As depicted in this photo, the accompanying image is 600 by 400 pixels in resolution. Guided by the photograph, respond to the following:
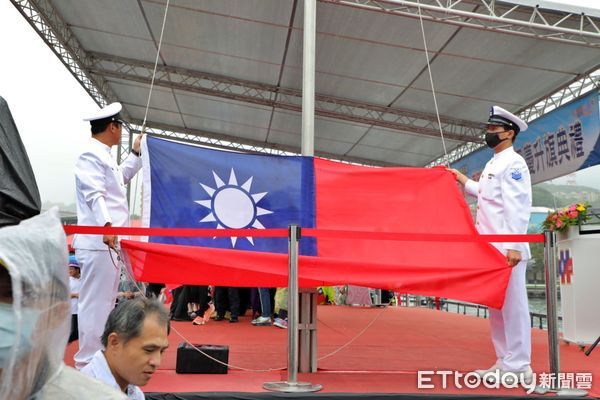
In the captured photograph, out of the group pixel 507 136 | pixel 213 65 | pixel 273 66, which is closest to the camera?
pixel 507 136

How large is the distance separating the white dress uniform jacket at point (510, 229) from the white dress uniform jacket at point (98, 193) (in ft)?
6.96

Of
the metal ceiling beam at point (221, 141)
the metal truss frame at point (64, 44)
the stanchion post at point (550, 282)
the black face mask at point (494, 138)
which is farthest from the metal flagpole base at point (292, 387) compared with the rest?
the metal ceiling beam at point (221, 141)

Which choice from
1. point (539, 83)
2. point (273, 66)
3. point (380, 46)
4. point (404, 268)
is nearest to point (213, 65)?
point (273, 66)

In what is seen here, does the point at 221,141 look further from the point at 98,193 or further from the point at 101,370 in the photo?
the point at 101,370

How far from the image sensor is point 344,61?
9.12 meters

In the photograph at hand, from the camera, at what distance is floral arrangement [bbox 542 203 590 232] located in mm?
4605

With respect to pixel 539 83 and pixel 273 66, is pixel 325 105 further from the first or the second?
pixel 539 83

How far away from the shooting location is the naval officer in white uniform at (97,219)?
2715 mm

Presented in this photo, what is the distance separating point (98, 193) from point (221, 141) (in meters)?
13.4

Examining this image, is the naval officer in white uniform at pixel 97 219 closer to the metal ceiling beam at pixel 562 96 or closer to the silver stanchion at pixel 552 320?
the silver stanchion at pixel 552 320

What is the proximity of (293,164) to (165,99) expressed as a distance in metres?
11.1

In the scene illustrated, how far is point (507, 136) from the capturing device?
3184mm

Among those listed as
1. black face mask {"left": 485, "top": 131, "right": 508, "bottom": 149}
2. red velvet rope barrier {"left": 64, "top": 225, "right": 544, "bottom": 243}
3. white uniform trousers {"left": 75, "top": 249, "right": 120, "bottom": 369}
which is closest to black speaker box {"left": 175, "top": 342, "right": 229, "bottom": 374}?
white uniform trousers {"left": 75, "top": 249, "right": 120, "bottom": 369}

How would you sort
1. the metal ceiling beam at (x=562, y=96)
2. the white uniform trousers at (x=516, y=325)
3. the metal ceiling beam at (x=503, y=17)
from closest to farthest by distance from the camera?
1. the white uniform trousers at (x=516, y=325)
2. the metal ceiling beam at (x=503, y=17)
3. the metal ceiling beam at (x=562, y=96)
